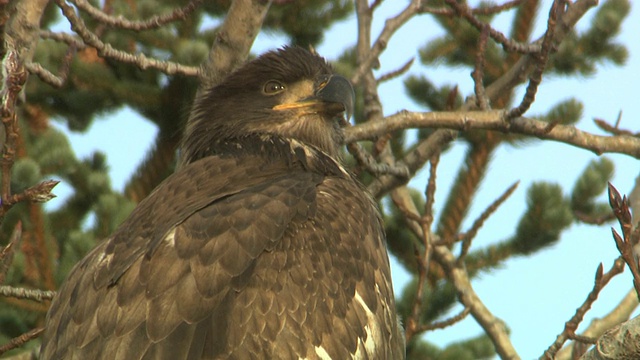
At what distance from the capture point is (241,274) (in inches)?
185

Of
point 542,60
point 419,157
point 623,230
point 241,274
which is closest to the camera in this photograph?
point 623,230

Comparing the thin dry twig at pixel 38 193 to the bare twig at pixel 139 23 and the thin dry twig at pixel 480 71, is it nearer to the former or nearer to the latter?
the bare twig at pixel 139 23

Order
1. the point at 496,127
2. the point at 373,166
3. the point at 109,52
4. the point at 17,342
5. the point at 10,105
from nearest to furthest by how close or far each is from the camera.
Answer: the point at 10,105 → the point at 17,342 → the point at 109,52 → the point at 496,127 → the point at 373,166

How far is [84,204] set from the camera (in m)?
9.09

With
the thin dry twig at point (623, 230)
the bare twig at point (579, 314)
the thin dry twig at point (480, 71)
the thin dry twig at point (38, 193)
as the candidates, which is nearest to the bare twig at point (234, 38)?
the thin dry twig at point (480, 71)

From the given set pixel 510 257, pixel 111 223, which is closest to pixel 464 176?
pixel 510 257

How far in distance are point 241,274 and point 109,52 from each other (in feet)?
5.90

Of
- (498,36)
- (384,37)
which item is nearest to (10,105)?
(498,36)

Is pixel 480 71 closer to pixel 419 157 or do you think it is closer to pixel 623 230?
pixel 419 157

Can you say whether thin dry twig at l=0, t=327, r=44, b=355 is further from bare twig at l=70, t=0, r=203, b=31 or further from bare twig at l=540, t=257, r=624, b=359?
bare twig at l=540, t=257, r=624, b=359

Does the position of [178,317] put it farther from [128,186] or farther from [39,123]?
[39,123]

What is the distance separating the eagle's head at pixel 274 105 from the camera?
621 centimetres

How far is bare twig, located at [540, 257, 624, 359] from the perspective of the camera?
18.3ft

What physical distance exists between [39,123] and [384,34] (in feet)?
14.1
